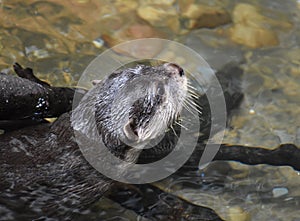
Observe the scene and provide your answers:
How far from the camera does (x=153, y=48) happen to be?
223 inches

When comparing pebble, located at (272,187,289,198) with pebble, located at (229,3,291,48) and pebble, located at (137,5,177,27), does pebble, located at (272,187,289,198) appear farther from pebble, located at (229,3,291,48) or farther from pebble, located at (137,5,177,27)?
pebble, located at (137,5,177,27)

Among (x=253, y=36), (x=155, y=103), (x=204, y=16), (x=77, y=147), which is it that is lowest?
(x=77, y=147)

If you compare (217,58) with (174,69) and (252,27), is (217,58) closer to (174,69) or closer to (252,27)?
(252,27)

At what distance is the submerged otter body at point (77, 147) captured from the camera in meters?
3.84

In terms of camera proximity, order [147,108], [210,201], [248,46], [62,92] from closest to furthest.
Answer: [147,108]
[210,201]
[62,92]
[248,46]

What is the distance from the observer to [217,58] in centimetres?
561

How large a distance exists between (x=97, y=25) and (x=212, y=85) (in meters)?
1.44

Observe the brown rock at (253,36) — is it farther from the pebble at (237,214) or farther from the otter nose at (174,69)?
the pebble at (237,214)

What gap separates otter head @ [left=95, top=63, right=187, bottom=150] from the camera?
13.0 ft

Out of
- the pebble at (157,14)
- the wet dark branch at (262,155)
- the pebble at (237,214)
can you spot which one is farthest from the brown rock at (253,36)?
the pebble at (237,214)

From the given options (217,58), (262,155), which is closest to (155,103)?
(262,155)

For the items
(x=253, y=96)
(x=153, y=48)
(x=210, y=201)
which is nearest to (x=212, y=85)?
(x=253, y=96)

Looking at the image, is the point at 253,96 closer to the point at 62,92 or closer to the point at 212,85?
the point at 212,85

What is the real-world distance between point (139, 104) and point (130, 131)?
21 centimetres
